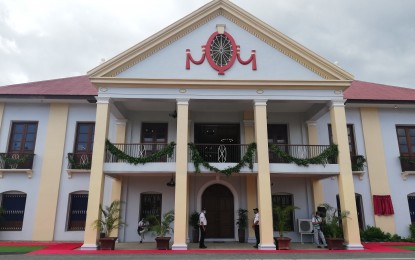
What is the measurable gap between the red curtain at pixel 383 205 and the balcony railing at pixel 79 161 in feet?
45.9

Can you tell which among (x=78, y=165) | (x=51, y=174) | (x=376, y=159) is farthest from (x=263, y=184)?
(x=51, y=174)

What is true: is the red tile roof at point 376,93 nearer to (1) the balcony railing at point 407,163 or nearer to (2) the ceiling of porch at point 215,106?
(2) the ceiling of porch at point 215,106

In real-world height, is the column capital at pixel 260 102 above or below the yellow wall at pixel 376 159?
above

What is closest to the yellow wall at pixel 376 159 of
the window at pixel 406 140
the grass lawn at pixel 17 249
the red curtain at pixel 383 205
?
the red curtain at pixel 383 205

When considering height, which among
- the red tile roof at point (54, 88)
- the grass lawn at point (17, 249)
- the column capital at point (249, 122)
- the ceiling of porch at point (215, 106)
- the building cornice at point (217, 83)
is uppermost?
the red tile roof at point (54, 88)

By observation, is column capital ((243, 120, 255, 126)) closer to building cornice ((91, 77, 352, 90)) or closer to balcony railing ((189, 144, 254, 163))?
balcony railing ((189, 144, 254, 163))

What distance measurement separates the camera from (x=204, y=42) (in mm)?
13555

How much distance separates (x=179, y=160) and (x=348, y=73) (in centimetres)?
808

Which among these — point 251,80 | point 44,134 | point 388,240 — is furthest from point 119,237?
point 388,240

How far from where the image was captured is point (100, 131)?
12461 millimetres

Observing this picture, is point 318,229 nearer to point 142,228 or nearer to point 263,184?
point 263,184

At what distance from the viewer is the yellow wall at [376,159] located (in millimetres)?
14852

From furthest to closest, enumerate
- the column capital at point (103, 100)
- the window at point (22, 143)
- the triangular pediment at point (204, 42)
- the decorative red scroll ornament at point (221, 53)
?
1. the window at point (22, 143)
2. the decorative red scroll ornament at point (221, 53)
3. the triangular pediment at point (204, 42)
4. the column capital at point (103, 100)

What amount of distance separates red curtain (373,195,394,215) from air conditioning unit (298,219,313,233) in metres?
3.56
